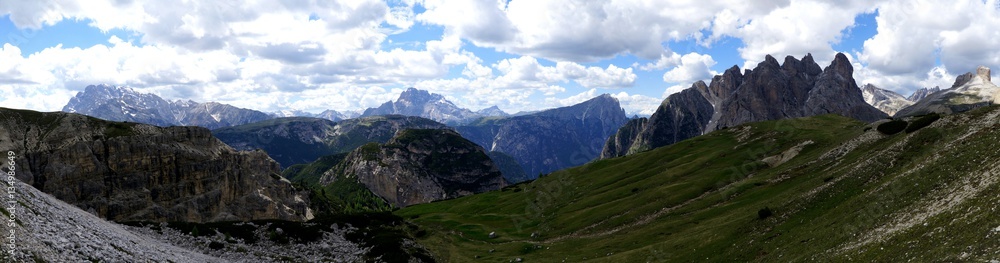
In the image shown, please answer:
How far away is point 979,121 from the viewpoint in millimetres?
57125

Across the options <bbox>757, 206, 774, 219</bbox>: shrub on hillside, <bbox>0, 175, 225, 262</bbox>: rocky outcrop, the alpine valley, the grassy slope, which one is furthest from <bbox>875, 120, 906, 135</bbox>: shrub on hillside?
<bbox>0, 175, 225, 262</bbox>: rocky outcrop

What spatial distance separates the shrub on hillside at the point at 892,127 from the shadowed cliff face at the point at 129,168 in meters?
159

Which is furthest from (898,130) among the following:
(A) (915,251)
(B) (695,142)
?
(B) (695,142)

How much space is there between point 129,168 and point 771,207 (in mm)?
150988

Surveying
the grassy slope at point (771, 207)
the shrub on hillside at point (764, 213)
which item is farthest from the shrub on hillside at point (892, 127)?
the shrub on hillside at point (764, 213)

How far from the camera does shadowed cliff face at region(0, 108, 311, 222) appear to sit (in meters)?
125

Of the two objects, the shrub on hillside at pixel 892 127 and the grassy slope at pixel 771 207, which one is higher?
the shrub on hillside at pixel 892 127

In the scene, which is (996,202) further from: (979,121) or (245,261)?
(245,261)

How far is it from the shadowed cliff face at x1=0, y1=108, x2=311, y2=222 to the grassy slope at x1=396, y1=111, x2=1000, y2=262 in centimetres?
7932

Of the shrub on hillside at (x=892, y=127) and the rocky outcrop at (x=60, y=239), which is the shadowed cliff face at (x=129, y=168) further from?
the shrub on hillside at (x=892, y=127)

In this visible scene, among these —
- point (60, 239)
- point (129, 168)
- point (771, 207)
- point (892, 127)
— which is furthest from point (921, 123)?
point (129, 168)

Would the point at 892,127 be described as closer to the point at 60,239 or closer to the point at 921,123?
the point at 921,123

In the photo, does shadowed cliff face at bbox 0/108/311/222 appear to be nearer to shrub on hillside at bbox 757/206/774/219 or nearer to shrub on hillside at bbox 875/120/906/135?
→ shrub on hillside at bbox 757/206/774/219

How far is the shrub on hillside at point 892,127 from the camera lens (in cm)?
7769
